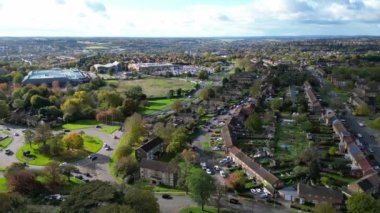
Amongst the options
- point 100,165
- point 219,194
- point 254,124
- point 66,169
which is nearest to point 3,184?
point 66,169

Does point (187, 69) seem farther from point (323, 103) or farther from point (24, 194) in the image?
point (24, 194)

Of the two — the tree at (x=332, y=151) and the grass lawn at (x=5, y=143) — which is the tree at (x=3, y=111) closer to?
the grass lawn at (x=5, y=143)

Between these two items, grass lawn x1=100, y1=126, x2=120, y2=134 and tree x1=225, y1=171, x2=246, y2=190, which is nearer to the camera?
tree x1=225, y1=171, x2=246, y2=190

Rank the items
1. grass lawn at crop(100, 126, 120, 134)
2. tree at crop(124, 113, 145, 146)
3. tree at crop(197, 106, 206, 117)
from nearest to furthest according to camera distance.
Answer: tree at crop(124, 113, 145, 146) → grass lawn at crop(100, 126, 120, 134) → tree at crop(197, 106, 206, 117)

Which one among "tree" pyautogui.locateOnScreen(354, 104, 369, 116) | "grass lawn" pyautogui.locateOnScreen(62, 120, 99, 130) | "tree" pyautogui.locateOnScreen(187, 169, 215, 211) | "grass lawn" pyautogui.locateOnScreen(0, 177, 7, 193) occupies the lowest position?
"grass lawn" pyautogui.locateOnScreen(62, 120, 99, 130)

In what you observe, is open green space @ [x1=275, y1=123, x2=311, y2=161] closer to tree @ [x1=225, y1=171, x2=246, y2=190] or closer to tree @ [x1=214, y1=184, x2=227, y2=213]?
tree @ [x1=225, y1=171, x2=246, y2=190]

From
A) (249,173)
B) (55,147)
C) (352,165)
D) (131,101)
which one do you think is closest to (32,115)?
(131,101)

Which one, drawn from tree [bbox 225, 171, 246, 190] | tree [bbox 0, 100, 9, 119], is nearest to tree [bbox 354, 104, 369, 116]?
tree [bbox 225, 171, 246, 190]

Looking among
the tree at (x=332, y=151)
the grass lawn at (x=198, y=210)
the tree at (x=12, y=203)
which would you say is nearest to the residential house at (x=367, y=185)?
the tree at (x=332, y=151)
